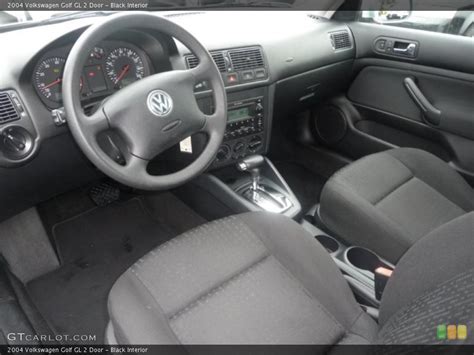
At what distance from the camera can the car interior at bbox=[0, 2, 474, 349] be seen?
972 millimetres

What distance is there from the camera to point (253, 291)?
3.40ft

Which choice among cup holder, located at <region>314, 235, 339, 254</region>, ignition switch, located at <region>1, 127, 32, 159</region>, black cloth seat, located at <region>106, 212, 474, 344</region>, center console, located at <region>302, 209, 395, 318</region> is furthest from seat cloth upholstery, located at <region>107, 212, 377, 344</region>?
ignition switch, located at <region>1, 127, 32, 159</region>

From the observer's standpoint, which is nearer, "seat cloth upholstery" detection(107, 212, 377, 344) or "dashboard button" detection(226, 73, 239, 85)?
"seat cloth upholstery" detection(107, 212, 377, 344)

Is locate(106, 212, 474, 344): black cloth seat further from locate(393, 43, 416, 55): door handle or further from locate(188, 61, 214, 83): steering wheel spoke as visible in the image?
locate(393, 43, 416, 55): door handle

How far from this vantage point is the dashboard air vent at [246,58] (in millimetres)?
1594

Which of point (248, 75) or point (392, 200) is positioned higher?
point (248, 75)

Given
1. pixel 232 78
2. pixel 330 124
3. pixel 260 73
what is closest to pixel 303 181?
pixel 330 124

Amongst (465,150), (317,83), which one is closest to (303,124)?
(317,83)

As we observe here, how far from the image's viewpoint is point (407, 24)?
82.4 inches

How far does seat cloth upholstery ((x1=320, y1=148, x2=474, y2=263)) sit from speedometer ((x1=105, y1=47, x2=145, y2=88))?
0.79 m

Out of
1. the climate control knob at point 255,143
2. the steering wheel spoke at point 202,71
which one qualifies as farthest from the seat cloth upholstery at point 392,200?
the steering wheel spoke at point 202,71

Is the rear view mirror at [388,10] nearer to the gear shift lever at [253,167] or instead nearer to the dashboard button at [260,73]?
the dashboard button at [260,73]

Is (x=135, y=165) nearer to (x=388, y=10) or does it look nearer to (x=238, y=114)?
(x=238, y=114)

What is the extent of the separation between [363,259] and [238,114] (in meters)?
0.76
